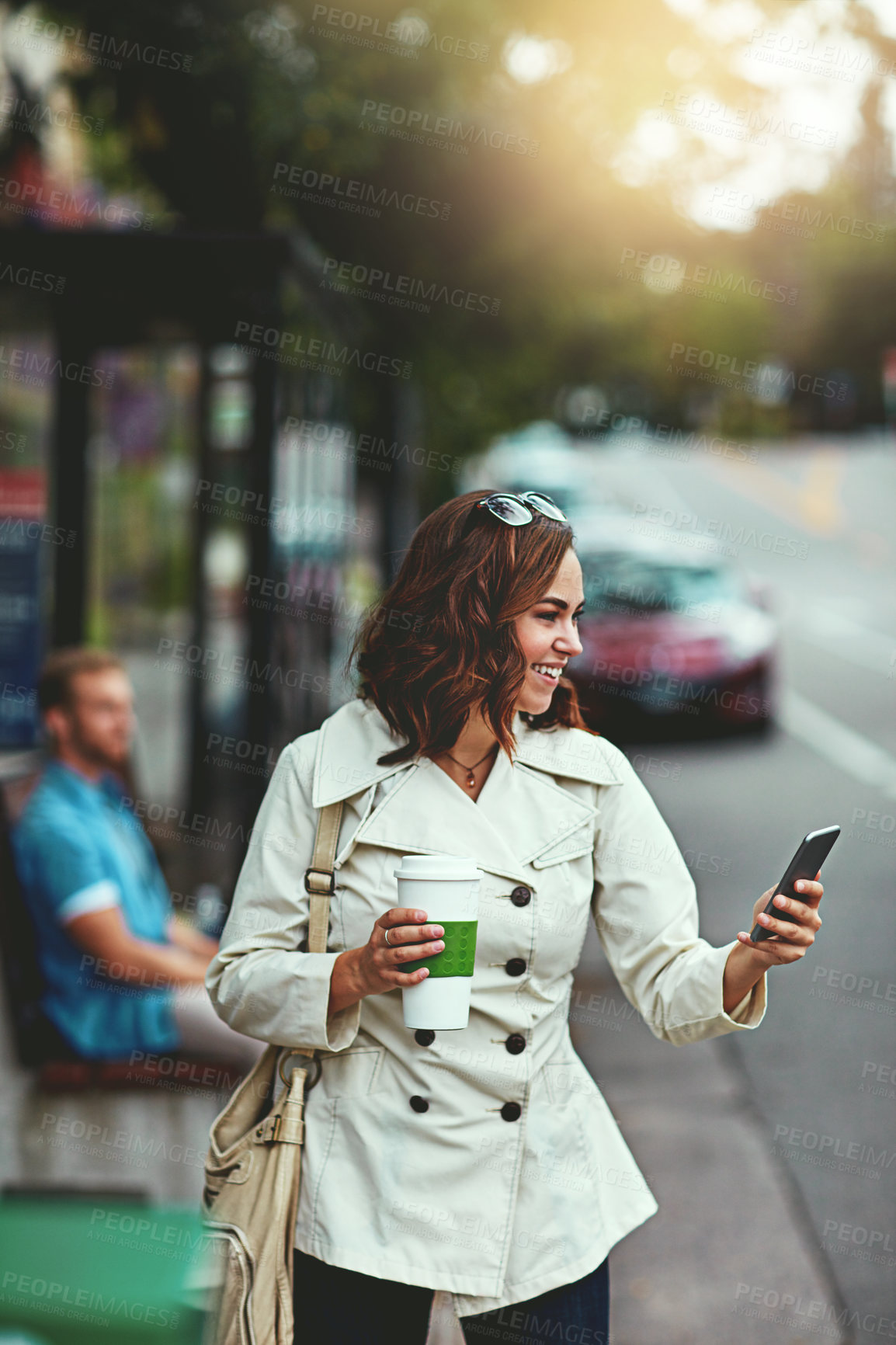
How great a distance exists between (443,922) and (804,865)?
19.9 inches

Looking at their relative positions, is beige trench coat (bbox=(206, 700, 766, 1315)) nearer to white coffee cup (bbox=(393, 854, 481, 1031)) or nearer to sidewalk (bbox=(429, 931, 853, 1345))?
white coffee cup (bbox=(393, 854, 481, 1031))

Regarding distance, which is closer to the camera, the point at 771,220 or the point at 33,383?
the point at 771,220

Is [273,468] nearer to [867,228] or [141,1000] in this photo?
[141,1000]

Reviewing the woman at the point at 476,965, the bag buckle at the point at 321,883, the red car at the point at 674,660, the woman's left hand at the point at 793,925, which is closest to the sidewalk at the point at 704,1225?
the woman at the point at 476,965

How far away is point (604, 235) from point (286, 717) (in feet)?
15.7

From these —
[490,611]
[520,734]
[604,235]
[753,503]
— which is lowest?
[753,503]

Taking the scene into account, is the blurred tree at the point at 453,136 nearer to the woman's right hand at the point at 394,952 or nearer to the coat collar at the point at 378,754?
the coat collar at the point at 378,754

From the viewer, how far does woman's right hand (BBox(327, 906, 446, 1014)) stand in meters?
1.89

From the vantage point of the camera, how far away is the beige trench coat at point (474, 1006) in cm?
210

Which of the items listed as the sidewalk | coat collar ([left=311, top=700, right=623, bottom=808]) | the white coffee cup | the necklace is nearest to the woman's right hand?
the white coffee cup

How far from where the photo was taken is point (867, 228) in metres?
10.2

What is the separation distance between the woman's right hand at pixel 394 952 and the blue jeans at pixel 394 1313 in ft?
1.54

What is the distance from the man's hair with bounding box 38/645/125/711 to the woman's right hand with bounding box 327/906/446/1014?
7.39 ft

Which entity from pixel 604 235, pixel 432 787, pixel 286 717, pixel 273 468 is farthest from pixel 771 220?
pixel 432 787
